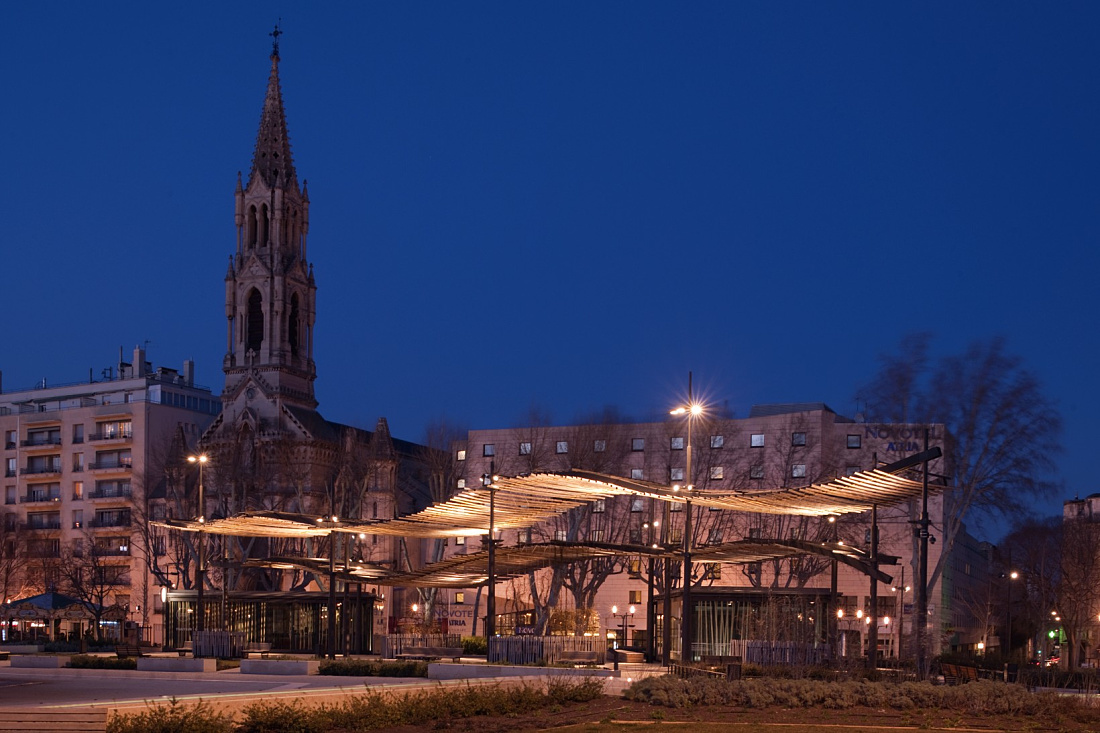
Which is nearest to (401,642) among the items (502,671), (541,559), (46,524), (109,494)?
(541,559)

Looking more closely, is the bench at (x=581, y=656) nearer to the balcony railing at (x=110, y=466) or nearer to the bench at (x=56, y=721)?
the bench at (x=56, y=721)

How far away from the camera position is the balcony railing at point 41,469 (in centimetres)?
11825

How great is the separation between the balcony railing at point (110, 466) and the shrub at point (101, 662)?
229 feet

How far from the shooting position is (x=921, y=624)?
46.7 metres

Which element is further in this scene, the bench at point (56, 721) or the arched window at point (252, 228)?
the arched window at point (252, 228)

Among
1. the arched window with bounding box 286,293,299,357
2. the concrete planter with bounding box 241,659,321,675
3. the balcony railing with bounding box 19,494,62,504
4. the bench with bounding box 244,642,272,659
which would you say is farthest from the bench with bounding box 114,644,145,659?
the balcony railing with bounding box 19,494,62,504

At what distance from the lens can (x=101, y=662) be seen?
A: 4516 centimetres

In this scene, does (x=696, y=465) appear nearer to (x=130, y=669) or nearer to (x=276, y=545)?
(x=276, y=545)

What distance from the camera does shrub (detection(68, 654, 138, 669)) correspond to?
44625 mm

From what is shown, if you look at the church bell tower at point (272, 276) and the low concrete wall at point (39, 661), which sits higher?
the church bell tower at point (272, 276)

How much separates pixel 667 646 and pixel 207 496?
56265 mm

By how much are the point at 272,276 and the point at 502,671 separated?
8043 cm

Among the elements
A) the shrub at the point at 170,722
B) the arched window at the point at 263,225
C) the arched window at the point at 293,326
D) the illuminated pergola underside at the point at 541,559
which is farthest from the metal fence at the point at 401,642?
the arched window at the point at 263,225

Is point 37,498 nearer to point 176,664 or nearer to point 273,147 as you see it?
point 273,147
